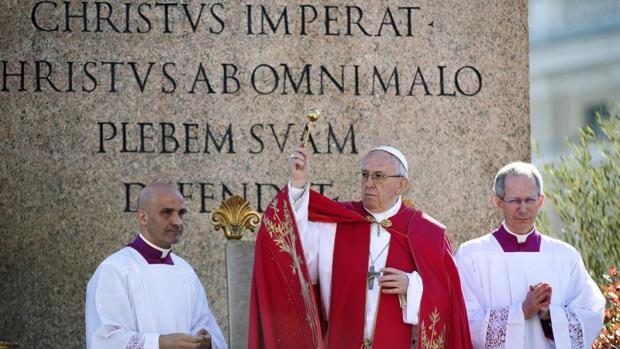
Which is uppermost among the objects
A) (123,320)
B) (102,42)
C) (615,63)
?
(615,63)

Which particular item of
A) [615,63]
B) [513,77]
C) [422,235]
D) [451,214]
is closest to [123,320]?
[422,235]

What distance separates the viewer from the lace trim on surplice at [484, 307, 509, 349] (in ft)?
32.4

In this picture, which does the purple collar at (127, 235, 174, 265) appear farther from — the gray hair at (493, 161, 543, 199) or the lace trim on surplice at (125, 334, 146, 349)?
the gray hair at (493, 161, 543, 199)

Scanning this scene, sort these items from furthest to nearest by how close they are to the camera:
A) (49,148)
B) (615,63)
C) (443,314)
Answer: (615,63) < (49,148) < (443,314)

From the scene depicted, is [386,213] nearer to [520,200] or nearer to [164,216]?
[520,200]

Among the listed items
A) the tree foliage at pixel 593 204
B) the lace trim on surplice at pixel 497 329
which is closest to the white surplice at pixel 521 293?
the lace trim on surplice at pixel 497 329

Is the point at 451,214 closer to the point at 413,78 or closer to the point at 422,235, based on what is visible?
the point at 413,78

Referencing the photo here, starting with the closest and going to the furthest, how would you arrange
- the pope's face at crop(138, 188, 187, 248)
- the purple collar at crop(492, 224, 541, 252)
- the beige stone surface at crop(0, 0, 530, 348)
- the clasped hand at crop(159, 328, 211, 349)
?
the clasped hand at crop(159, 328, 211, 349) → the pope's face at crop(138, 188, 187, 248) → the purple collar at crop(492, 224, 541, 252) → the beige stone surface at crop(0, 0, 530, 348)

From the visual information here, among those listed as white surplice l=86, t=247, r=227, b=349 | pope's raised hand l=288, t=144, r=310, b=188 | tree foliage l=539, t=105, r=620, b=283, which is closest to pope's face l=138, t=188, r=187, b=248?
white surplice l=86, t=247, r=227, b=349

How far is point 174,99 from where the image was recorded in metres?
12.1

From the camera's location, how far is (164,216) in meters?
10.0

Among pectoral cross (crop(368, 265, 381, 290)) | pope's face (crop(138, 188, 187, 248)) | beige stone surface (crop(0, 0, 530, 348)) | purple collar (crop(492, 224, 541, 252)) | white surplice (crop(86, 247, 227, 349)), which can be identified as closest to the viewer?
white surplice (crop(86, 247, 227, 349))

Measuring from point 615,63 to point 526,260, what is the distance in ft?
105

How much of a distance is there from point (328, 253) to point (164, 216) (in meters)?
1.00
